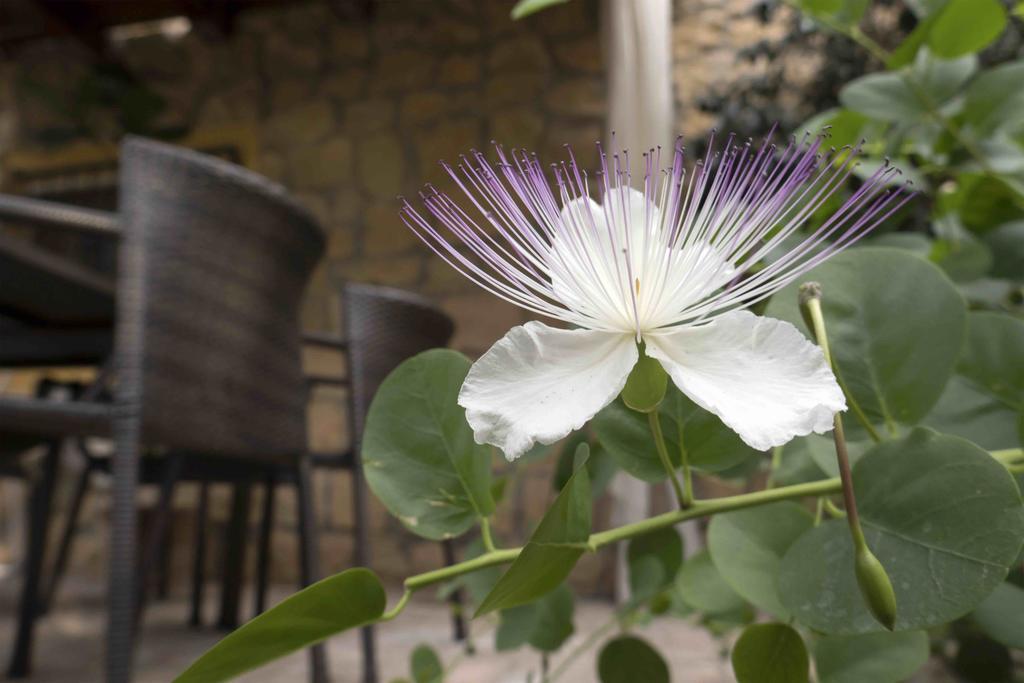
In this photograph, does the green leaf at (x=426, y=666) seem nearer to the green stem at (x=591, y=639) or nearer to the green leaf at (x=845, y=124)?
the green stem at (x=591, y=639)

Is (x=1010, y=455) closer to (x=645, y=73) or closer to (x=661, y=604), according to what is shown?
(x=661, y=604)

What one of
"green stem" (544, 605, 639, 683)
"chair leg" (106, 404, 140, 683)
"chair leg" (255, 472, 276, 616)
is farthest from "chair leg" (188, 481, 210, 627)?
"green stem" (544, 605, 639, 683)

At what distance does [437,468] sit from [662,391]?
107 millimetres

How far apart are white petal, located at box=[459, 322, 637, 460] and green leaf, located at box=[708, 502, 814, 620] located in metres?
0.13

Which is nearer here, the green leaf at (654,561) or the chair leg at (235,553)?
Answer: the green leaf at (654,561)

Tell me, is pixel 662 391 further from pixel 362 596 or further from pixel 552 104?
pixel 552 104

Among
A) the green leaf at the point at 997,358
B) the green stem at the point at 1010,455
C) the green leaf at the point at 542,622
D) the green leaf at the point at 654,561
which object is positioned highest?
the green leaf at the point at 997,358

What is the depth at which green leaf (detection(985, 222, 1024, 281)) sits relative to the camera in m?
0.59

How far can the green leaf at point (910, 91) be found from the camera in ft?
2.05

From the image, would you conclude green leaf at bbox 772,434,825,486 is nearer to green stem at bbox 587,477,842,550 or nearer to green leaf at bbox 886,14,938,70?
green stem at bbox 587,477,842,550

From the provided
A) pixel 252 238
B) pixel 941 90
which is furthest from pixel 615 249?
pixel 252 238

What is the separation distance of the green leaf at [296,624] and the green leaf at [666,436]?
0.10 metres

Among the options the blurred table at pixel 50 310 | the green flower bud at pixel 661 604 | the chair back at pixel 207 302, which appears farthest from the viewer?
the blurred table at pixel 50 310

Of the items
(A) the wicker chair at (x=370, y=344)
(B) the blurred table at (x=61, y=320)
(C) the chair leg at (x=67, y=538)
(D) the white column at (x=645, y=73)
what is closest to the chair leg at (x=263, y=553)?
(B) the blurred table at (x=61, y=320)
